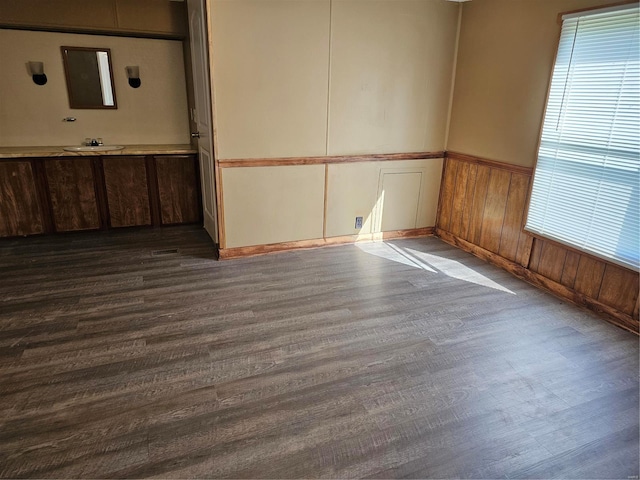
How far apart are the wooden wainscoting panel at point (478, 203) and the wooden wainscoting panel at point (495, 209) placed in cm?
5

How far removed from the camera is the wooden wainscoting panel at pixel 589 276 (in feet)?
10.0

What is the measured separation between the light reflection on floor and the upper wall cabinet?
3.11 m

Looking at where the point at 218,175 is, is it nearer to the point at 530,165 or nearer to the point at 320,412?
the point at 320,412

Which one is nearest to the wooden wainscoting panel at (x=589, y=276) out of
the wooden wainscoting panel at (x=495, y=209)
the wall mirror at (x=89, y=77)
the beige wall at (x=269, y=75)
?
the wooden wainscoting panel at (x=495, y=209)

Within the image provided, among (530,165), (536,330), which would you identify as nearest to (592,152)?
(530,165)

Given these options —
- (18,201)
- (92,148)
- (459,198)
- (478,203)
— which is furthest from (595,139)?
(18,201)

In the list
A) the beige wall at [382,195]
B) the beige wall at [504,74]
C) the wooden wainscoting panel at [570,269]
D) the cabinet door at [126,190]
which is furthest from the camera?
the cabinet door at [126,190]

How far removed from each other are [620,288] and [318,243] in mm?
2575

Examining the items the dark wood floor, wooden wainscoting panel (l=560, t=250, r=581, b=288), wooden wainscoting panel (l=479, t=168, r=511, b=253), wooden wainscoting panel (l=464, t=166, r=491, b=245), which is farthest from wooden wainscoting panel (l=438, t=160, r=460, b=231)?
wooden wainscoting panel (l=560, t=250, r=581, b=288)

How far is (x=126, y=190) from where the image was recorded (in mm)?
4508

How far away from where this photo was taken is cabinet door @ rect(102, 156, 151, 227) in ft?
14.4

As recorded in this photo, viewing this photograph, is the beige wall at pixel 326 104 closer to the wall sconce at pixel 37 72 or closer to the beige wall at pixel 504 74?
the beige wall at pixel 504 74

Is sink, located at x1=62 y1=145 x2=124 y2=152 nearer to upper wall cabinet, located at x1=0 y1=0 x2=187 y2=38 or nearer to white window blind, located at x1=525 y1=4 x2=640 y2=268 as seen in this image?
upper wall cabinet, located at x1=0 y1=0 x2=187 y2=38

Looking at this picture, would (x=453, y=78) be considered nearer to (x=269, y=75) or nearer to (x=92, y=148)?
(x=269, y=75)
